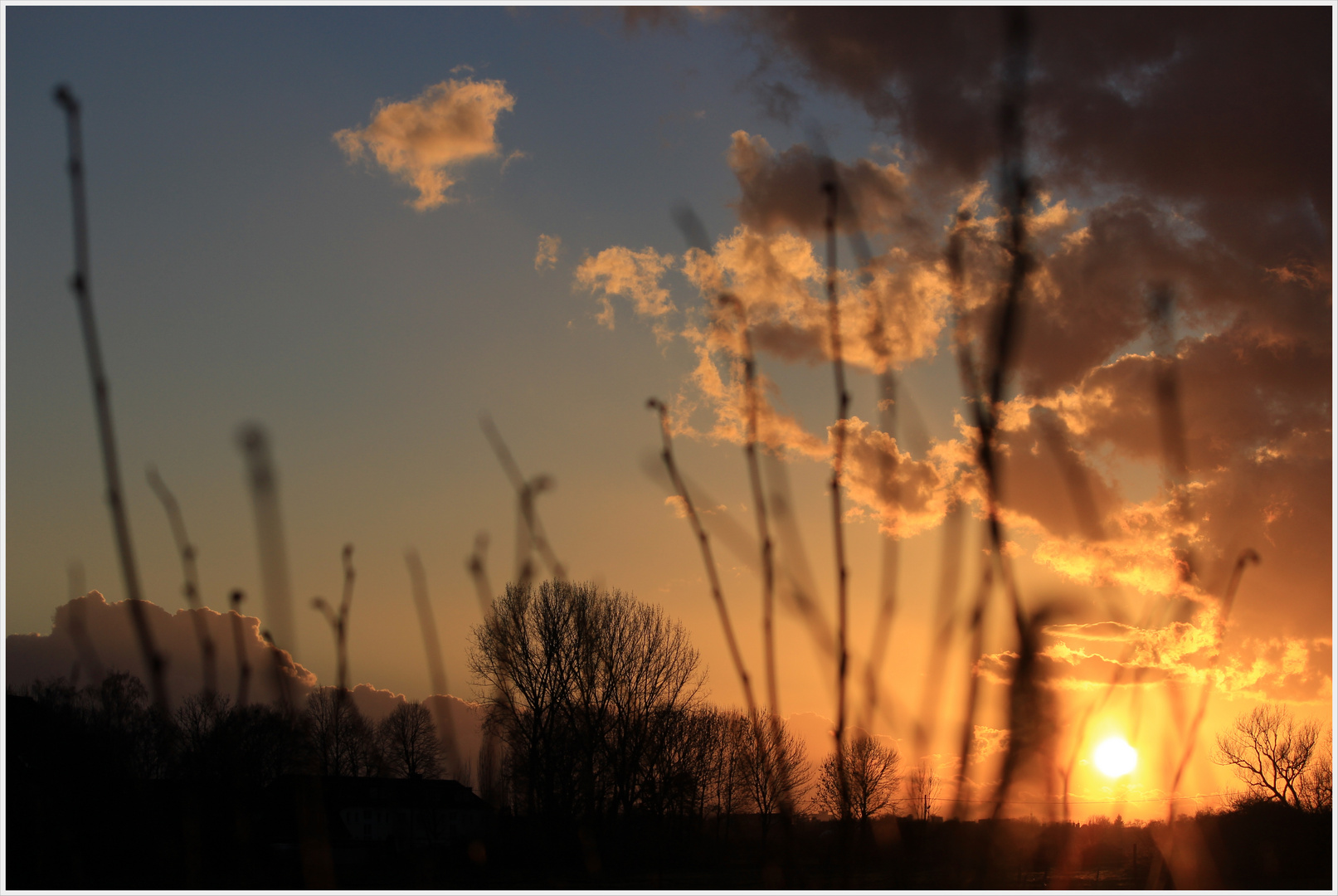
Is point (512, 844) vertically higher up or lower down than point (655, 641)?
lower down

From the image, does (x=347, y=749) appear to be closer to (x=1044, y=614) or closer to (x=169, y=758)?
(x=169, y=758)

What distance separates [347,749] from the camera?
8.01ft

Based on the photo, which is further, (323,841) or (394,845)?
(394,845)

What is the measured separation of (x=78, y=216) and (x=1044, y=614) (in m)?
1.80

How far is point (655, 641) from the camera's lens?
37031 millimetres

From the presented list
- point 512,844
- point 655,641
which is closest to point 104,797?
point 512,844

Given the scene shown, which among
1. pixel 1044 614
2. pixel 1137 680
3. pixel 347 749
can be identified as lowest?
pixel 347 749

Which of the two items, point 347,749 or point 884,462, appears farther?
point 347,749

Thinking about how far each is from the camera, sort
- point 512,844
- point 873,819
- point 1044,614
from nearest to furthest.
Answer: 1. point 1044,614
2. point 873,819
3. point 512,844

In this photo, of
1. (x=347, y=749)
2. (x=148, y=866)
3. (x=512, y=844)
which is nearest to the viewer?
(x=347, y=749)

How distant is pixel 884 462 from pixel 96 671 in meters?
2.05

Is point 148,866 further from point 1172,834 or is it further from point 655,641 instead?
point 655,641

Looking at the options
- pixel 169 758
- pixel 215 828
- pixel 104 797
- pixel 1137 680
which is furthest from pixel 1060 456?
pixel 104 797

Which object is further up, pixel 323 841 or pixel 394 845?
pixel 323 841
